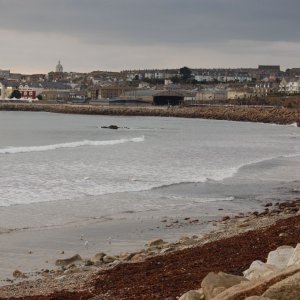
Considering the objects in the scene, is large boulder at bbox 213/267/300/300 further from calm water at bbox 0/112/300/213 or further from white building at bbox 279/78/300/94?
white building at bbox 279/78/300/94

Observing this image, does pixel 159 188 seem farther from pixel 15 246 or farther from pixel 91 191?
pixel 15 246

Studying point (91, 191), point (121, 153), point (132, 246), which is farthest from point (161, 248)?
point (121, 153)

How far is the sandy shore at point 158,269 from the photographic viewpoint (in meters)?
8.84

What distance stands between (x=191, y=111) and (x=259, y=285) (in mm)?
123653

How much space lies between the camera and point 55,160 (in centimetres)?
3238

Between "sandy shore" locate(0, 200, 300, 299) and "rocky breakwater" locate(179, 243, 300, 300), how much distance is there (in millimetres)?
1110

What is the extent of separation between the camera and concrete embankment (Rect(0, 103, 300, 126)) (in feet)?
349

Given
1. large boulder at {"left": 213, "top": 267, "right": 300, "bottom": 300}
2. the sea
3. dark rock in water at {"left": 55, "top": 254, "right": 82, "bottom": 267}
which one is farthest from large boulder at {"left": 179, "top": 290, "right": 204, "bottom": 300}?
the sea

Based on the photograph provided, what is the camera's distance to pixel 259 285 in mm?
6406

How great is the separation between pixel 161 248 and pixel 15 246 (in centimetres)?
266

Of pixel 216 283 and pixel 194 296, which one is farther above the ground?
pixel 216 283

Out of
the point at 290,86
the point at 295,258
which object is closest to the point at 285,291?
the point at 295,258

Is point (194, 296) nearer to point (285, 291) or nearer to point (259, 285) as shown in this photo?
point (259, 285)

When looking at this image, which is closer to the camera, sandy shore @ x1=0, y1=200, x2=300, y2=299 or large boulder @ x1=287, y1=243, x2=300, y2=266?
large boulder @ x1=287, y1=243, x2=300, y2=266
